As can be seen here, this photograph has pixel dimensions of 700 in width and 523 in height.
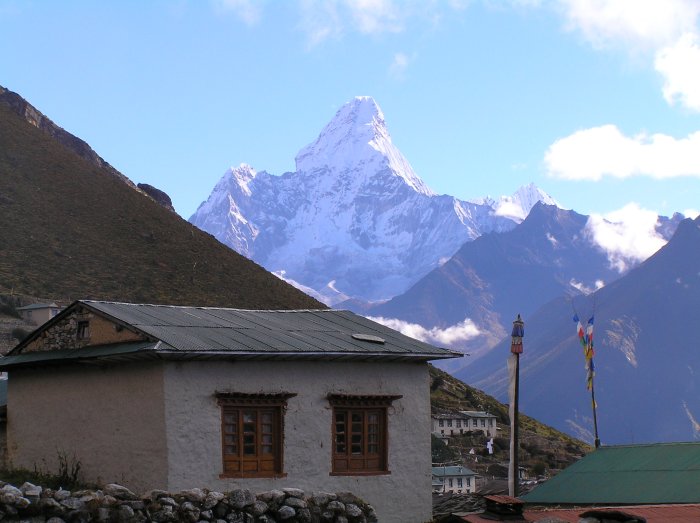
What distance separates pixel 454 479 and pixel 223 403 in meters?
50.2

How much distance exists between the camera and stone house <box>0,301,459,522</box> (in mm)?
20656

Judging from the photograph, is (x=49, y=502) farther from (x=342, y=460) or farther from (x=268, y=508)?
(x=342, y=460)

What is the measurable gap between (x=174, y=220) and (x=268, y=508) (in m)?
85.0

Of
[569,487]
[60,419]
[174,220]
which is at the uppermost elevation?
[174,220]

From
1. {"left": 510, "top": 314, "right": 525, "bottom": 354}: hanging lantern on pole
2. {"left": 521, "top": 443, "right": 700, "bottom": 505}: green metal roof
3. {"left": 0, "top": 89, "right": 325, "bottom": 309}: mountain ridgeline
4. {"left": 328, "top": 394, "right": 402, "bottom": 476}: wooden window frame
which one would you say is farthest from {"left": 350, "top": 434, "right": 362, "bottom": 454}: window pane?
{"left": 0, "top": 89, "right": 325, "bottom": 309}: mountain ridgeline

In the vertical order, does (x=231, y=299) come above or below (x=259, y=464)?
above

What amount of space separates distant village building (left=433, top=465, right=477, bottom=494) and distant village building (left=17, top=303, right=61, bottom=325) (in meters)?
24.5

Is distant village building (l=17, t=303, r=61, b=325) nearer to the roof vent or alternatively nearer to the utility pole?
the utility pole

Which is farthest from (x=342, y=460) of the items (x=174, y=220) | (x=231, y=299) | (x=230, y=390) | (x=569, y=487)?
(x=174, y=220)

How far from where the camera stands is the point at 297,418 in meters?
22.1

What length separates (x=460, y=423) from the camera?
308 feet

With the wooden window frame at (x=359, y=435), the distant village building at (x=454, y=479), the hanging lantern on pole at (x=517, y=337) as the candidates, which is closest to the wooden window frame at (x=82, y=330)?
the wooden window frame at (x=359, y=435)

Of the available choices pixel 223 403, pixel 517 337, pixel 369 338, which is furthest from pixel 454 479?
pixel 223 403

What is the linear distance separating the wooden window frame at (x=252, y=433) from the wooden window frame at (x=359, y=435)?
1.25 meters
